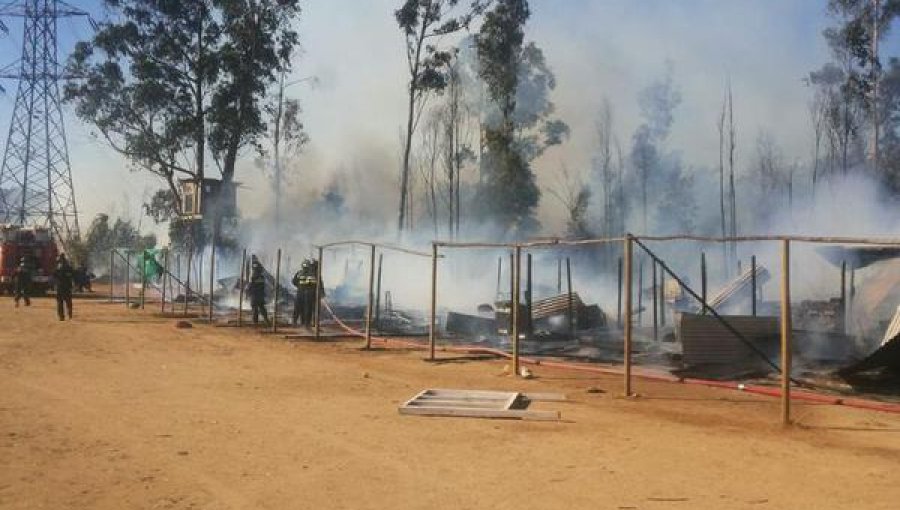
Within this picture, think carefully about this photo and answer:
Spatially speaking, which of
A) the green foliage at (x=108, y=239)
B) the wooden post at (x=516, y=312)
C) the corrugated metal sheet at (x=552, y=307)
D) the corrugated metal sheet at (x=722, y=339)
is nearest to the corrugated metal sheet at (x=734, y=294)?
the corrugated metal sheet at (x=552, y=307)

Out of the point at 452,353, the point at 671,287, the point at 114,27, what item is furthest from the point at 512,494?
the point at 114,27

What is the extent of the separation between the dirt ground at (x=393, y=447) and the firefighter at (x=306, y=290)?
7743 mm

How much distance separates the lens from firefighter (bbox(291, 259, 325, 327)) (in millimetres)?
19703

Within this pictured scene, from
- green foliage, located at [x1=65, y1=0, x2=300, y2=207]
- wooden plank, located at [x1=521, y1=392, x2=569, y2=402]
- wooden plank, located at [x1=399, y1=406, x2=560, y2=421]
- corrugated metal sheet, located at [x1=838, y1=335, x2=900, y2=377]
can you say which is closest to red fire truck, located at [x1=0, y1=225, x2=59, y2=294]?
green foliage, located at [x1=65, y1=0, x2=300, y2=207]

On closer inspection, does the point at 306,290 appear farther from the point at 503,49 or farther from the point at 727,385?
the point at 503,49

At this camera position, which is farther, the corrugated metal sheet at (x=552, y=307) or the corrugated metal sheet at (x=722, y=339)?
the corrugated metal sheet at (x=552, y=307)

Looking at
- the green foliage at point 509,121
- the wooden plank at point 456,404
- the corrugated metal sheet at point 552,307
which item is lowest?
the wooden plank at point 456,404

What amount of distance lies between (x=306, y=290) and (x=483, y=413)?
12.5 meters

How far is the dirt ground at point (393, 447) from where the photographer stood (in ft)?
17.8

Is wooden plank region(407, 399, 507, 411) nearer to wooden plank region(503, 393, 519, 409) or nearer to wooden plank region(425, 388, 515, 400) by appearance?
wooden plank region(503, 393, 519, 409)

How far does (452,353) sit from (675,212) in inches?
1486

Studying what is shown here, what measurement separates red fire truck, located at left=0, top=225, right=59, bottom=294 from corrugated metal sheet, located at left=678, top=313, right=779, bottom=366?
28211 mm

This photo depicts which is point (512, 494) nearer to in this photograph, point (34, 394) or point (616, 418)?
point (616, 418)

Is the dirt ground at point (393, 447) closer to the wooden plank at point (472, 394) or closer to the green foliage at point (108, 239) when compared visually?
the wooden plank at point (472, 394)
